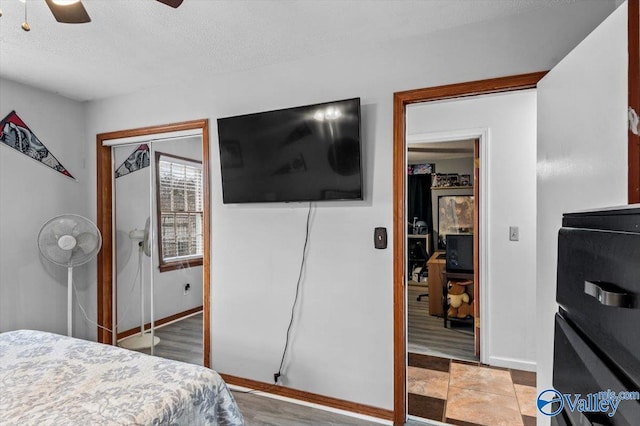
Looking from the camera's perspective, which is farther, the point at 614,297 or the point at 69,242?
the point at 69,242

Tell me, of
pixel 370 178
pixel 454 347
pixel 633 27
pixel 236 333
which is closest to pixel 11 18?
pixel 370 178

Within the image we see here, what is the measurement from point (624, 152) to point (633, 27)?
16.3 inches

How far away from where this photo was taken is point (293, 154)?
2.36m

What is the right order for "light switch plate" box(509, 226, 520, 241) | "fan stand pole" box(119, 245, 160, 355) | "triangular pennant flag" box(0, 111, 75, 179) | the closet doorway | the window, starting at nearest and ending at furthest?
"triangular pennant flag" box(0, 111, 75, 179) < "light switch plate" box(509, 226, 520, 241) < the window < "fan stand pole" box(119, 245, 160, 355) < the closet doorway

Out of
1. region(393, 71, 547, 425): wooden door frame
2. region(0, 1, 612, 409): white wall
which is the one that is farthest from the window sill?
region(393, 71, 547, 425): wooden door frame

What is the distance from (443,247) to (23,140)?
5.83 metres

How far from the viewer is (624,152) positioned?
1.18 m

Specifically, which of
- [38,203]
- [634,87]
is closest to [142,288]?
[38,203]

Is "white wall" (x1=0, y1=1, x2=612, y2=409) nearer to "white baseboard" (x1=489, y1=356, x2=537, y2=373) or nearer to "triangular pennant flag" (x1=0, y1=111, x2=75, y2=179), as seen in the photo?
"triangular pennant flag" (x1=0, y1=111, x2=75, y2=179)

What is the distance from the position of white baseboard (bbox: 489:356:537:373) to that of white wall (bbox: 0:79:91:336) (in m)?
3.79

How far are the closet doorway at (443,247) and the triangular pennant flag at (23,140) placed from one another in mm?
3334

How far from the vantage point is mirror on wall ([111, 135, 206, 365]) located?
10.0ft

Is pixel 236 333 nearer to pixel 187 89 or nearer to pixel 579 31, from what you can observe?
pixel 187 89

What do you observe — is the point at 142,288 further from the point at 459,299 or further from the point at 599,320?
the point at 599,320
